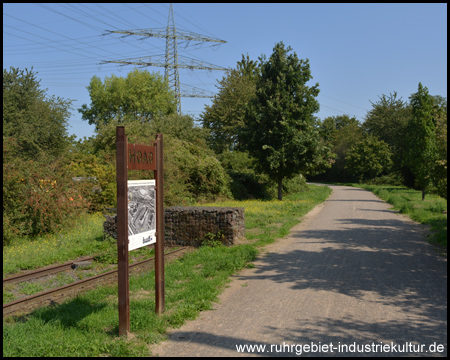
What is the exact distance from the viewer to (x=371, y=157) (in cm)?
6125

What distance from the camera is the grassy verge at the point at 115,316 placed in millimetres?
4965

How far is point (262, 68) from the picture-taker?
29.7 metres

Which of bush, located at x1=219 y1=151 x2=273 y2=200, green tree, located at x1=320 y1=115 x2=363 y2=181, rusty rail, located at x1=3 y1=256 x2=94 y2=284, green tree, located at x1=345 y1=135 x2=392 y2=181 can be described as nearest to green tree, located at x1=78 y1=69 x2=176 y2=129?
bush, located at x1=219 y1=151 x2=273 y2=200

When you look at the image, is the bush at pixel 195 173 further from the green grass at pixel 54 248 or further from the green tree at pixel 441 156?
the green tree at pixel 441 156

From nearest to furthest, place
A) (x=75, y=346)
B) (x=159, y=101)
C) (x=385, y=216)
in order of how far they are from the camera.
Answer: (x=75, y=346) < (x=385, y=216) < (x=159, y=101)

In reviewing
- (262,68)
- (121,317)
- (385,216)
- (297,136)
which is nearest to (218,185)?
(297,136)

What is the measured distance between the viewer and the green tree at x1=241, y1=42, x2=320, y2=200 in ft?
93.3

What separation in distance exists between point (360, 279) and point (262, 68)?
23775mm

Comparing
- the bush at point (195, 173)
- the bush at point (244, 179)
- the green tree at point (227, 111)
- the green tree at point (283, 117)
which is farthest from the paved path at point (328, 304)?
the green tree at point (227, 111)

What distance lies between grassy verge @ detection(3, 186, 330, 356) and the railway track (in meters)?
0.57

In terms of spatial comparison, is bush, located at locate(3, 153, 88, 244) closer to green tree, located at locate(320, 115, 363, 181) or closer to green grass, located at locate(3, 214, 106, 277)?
green grass, located at locate(3, 214, 106, 277)

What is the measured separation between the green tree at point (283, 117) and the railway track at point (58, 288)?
1880 cm

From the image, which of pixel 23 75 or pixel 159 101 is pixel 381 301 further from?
pixel 159 101

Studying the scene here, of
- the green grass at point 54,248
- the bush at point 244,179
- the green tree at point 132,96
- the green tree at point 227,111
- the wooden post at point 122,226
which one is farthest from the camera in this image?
the green tree at point 132,96
